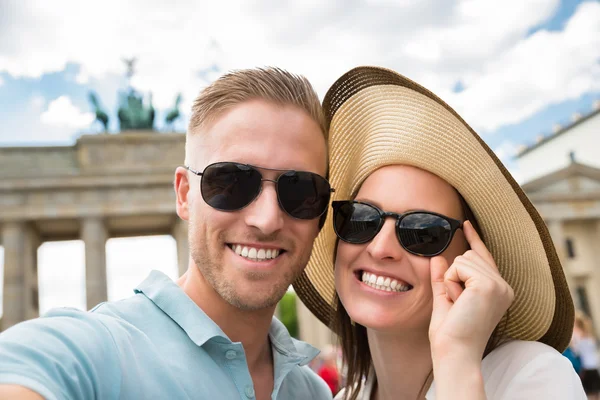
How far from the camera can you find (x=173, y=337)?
2.44 meters

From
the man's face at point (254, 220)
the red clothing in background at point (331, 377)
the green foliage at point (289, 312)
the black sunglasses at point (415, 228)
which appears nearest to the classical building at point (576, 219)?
Result: the red clothing in background at point (331, 377)

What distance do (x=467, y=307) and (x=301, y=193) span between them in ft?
3.12

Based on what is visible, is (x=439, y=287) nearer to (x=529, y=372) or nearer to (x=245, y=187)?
(x=529, y=372)

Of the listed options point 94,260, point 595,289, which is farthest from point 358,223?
point 595,289

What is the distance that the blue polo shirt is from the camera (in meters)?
1.71

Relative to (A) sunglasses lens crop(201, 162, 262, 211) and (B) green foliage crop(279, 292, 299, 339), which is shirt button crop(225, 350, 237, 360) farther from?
(B) green foliage crop(279, 292, 299, 339)

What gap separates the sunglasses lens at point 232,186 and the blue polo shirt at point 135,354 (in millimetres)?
460

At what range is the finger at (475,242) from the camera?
278 cm

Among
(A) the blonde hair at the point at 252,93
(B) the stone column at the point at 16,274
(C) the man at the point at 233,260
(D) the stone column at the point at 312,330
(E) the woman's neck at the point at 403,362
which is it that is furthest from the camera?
(D) the stone column at the point at 312,330

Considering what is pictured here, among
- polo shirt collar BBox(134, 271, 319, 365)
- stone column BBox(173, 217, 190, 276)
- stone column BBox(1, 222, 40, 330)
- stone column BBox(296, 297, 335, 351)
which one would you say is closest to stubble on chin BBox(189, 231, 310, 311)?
polo shirt collar BBox(134, 271, 319, 365)

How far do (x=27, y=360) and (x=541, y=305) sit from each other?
2456mm

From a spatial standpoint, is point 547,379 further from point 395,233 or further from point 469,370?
point 395,233

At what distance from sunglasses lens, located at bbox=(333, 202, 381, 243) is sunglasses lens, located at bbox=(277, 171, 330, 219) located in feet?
0.57

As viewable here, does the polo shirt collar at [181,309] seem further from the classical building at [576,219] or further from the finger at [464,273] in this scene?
the classical building at [576,219]
